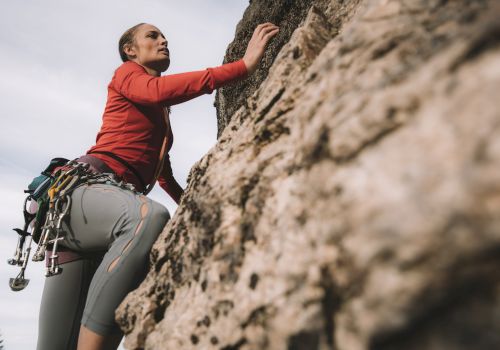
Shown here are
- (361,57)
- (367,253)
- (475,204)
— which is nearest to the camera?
(475,204)

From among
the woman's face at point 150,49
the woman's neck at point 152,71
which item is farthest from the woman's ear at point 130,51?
the woman's neck at point 152,71

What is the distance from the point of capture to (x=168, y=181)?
4984 mm

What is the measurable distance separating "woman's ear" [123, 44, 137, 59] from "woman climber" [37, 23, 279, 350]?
2.55 ft

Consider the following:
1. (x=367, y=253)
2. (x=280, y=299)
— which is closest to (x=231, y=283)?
(x=280, y=299)

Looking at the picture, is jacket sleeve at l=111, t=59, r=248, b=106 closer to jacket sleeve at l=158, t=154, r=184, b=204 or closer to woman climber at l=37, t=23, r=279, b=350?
woman climber at l=37, t=23, r=279, b=350

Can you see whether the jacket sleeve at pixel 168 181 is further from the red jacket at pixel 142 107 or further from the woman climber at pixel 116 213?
the red jacket at pixel 142 107

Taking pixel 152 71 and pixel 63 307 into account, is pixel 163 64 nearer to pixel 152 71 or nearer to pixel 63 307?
pixel 152 71

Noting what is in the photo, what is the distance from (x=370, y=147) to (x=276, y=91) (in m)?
1.48

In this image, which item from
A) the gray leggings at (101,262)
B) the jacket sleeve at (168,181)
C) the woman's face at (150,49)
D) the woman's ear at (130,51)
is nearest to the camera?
the gray leggings at (101,262)

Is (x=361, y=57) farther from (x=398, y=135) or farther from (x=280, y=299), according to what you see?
(x=280, y=299)

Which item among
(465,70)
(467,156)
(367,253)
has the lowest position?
(367,253)

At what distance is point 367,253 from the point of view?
1.22m

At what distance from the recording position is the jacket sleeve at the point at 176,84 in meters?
3.51

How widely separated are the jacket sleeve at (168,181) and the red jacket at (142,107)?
776mm
